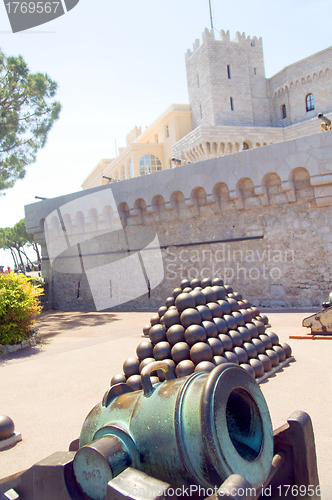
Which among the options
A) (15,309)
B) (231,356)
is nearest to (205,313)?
(231,356)

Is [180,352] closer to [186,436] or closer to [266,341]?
[266,341]

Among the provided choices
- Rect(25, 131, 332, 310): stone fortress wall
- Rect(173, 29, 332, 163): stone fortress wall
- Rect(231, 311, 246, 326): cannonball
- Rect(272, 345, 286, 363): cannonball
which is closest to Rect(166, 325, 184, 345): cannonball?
Rect(231, 311, 246, 326): cannonball

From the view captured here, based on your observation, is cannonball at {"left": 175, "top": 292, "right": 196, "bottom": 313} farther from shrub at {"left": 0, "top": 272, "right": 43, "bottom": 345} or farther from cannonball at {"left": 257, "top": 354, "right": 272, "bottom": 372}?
shrub at {"left": 0, "top": 272, "right": 43, "bottom": 345}

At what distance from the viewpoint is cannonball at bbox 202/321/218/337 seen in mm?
3328

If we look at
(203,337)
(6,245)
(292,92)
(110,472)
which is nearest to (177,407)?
(110,472)

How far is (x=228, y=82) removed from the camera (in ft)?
87.7

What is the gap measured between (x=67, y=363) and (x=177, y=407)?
353cm

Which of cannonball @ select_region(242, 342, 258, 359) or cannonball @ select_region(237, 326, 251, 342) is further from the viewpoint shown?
cannonball @ select_region(237, 326, 251, 342)

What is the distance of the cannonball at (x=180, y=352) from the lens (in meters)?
3.14

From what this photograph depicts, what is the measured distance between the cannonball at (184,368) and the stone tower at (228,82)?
25.2 meters

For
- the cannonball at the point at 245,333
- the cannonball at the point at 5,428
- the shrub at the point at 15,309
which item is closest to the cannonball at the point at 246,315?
the cannonball at the point at 245,333

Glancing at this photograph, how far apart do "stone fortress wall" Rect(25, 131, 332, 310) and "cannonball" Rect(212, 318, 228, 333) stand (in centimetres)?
431

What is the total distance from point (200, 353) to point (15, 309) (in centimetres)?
382

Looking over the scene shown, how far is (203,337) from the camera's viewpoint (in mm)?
3236
